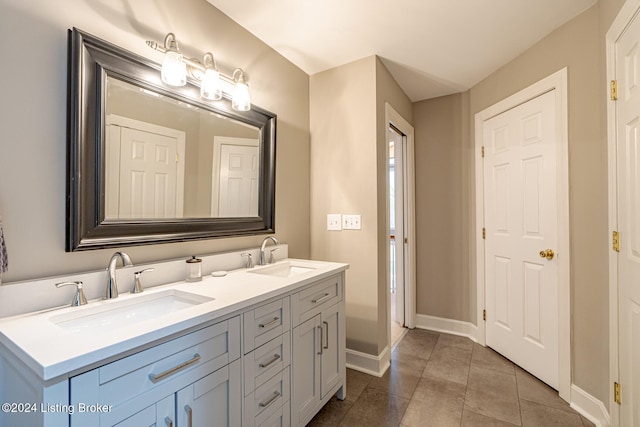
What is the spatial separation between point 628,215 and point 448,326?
78.4 inches

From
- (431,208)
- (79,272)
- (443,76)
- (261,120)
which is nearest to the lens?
(79,272)

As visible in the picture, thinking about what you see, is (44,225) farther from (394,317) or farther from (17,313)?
(394,317)

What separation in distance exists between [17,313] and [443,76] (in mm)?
3089

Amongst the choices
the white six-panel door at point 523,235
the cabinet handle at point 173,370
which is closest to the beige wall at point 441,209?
the white six-panel door at point 523,235

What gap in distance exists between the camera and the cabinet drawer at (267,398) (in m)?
1.17

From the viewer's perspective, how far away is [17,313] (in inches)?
38.5

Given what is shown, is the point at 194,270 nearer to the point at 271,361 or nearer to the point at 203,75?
the point at 271,361

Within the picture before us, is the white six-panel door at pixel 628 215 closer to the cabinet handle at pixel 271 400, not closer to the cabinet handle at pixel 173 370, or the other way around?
the cabinet handle at pixel 271 400

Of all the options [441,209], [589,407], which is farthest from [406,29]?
[589,407]

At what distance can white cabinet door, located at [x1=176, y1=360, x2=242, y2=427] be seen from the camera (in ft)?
3.09

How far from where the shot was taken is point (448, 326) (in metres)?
3.00

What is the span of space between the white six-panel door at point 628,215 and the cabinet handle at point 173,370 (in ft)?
6.02

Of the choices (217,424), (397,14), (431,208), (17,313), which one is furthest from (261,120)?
(431,208)

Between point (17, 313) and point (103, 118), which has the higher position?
point (103, 118)
